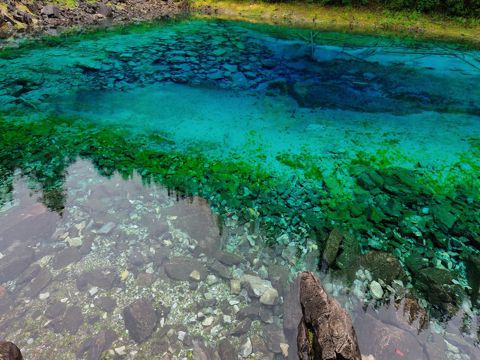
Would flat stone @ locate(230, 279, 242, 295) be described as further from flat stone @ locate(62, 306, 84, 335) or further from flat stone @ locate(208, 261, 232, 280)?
flat stone @ locate(62, 306, 84, 335)

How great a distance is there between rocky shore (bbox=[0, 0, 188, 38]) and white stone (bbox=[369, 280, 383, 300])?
31.3 meters

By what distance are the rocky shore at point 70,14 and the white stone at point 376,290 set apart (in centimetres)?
3131

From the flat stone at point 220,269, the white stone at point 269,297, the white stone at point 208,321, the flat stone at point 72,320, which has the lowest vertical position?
the flat stone at point 72,320

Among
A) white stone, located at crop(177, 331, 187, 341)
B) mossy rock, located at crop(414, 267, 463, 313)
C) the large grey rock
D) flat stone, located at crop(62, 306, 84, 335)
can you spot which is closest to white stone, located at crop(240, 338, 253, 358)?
white stone, located at crop(177, 331, 187, 341)

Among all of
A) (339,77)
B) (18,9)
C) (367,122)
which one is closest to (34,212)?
(367,122)

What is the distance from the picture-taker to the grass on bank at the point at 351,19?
26.7 m

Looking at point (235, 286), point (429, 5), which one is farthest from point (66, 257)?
point (429, 5)

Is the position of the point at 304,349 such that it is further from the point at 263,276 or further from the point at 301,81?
the point at 301,81

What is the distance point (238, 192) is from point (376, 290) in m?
4.46

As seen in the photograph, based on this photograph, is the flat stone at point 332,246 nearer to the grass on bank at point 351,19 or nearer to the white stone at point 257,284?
the white stone at point 257,284

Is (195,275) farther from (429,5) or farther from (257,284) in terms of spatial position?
(429,5)

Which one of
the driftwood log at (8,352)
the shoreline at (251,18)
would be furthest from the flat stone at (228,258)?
the shoreline at (251,18)

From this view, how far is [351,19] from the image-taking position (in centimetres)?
3056

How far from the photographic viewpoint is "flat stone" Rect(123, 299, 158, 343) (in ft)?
17.4
